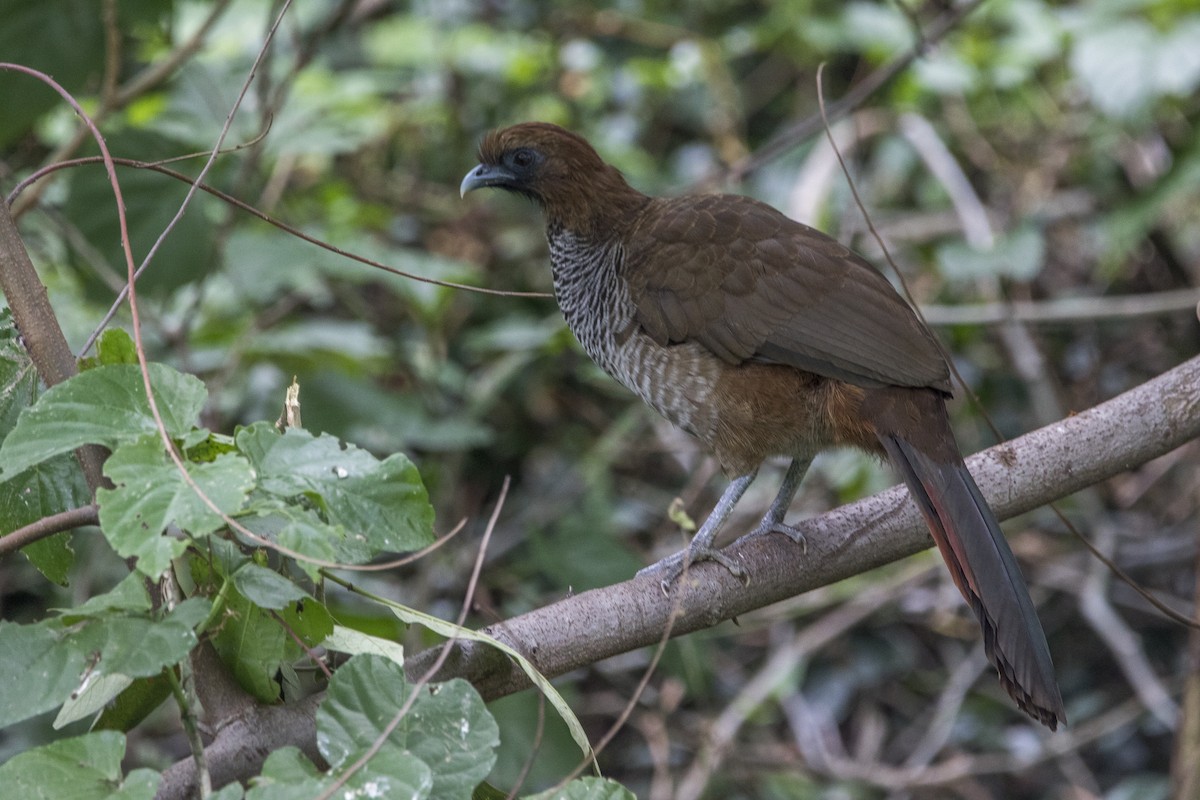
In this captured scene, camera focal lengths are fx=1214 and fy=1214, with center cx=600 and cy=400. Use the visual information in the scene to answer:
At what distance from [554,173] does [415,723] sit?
1.91 metres

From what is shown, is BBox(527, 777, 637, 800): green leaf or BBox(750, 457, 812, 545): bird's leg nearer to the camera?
BBox(527, 777, 637, 800): green leaf

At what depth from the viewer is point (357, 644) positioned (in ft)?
5.22

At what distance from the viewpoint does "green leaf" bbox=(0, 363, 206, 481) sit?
130 cm

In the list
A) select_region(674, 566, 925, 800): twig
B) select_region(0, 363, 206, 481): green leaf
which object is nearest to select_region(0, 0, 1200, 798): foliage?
select_region(674, 566, 925, 800): twig

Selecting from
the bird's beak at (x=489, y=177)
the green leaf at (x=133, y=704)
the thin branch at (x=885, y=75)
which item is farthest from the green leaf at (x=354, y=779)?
the thin branch at (x=885, y=75)

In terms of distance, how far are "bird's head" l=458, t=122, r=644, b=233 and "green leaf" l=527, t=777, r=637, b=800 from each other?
6.00 feet

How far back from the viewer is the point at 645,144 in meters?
5.97

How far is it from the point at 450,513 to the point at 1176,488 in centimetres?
277

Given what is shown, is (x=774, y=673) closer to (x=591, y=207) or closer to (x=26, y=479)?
(x=591, y=207)

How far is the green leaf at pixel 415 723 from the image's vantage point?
4.28 feet

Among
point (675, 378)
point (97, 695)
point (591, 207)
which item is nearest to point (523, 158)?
point (591, 207)

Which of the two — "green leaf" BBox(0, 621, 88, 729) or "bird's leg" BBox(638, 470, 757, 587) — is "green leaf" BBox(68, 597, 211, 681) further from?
"bird's leg" BBox(638, 470, 757, 587)

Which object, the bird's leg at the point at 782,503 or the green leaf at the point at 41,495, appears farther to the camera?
the bird's leg at the point at 782,503

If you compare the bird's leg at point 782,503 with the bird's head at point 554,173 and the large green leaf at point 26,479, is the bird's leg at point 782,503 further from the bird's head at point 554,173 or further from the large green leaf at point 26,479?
the large green leaf at point 26,479
